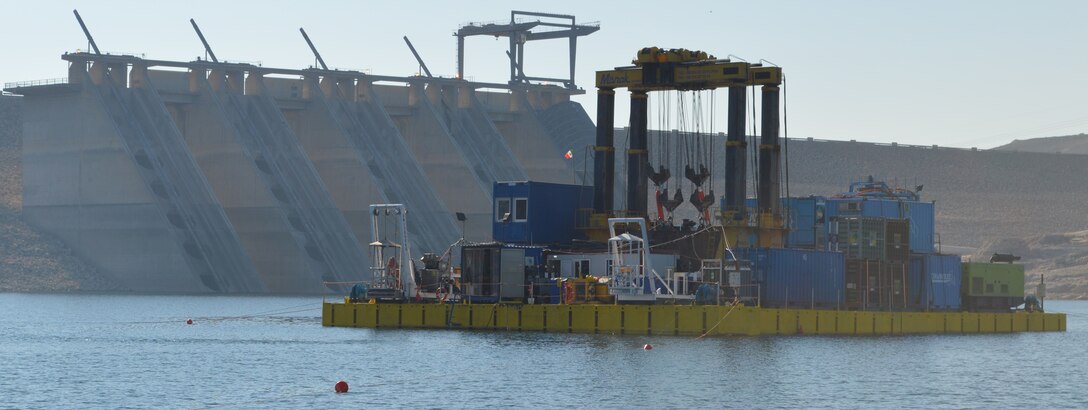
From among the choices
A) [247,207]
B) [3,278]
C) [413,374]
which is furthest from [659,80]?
[3,278]

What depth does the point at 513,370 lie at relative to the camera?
6066cm

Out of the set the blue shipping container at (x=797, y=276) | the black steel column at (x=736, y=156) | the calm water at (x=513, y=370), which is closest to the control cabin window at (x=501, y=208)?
the calm water at (x=513, y=370)

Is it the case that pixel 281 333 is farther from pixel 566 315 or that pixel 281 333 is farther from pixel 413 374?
pixel 413 374

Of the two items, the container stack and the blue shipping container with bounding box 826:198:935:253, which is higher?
the blue shipping container with bounding box 826:198:935:253

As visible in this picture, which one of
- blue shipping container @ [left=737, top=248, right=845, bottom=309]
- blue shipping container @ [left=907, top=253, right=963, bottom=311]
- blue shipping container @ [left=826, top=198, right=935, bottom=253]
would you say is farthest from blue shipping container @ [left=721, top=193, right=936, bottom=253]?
blue shipping container @ [left=737, top=248, right=845, bottom=309]

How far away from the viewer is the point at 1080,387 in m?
60.5

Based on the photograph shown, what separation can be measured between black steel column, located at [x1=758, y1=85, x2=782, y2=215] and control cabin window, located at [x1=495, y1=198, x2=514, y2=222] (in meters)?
11.3

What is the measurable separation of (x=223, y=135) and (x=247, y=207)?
7.78m

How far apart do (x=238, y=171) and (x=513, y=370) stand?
9102 cm

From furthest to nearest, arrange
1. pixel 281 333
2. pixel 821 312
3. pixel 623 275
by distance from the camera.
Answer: pixel 281 333 < pixel 821 312 < pixel 623 275

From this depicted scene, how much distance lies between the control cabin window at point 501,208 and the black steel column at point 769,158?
37.0 feet

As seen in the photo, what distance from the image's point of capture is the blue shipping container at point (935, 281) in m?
86.7

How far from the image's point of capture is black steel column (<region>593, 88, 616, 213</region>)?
83125 millimetres

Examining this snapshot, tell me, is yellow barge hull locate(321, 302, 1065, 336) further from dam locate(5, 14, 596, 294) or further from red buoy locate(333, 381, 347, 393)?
dam locate(5, 14, 596, 294)
